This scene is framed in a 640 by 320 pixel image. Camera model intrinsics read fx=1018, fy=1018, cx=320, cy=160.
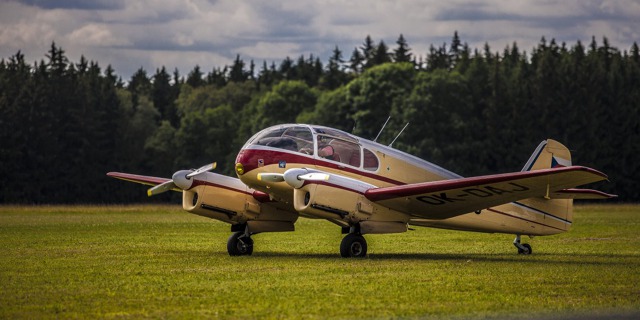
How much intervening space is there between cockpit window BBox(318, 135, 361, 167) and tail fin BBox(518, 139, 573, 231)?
14.9 ft

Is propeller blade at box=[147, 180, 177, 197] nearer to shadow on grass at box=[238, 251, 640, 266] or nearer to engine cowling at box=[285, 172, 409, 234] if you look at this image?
shadow on grass at box=[238, 251, 640, 266]

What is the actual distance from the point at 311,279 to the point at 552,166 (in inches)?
359

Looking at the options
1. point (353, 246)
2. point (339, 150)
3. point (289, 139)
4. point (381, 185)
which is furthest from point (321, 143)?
point (353, 246)

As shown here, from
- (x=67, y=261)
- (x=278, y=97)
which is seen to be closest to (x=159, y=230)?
(x=67, y=261)

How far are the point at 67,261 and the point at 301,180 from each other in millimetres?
5496

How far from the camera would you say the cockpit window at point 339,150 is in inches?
928

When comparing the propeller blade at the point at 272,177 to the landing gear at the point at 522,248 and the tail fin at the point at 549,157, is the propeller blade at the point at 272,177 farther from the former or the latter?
the landing gear at the point at 522,248

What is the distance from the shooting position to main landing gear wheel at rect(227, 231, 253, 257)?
2494 cm

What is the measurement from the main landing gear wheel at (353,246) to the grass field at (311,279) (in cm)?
32

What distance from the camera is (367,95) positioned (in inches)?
3957

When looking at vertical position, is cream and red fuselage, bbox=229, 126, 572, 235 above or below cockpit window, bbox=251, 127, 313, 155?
below

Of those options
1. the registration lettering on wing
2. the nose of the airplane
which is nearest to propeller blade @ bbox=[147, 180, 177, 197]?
the nose of the airplane

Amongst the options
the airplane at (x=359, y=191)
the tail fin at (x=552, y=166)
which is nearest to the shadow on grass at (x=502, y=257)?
the airplane at (x=359, y=191)

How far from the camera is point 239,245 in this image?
25.0 meters
